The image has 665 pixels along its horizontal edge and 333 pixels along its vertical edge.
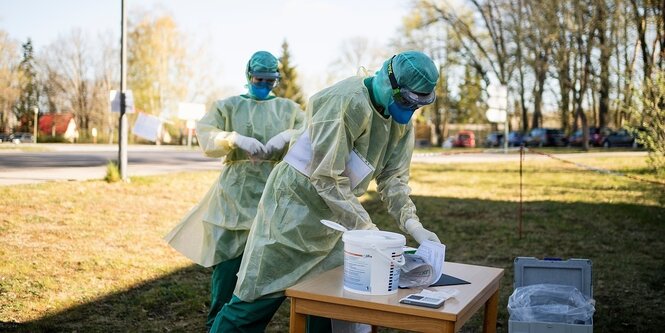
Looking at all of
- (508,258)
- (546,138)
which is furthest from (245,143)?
(546,138)

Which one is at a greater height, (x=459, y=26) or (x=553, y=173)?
(x=459, y=26)

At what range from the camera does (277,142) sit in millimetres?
3711

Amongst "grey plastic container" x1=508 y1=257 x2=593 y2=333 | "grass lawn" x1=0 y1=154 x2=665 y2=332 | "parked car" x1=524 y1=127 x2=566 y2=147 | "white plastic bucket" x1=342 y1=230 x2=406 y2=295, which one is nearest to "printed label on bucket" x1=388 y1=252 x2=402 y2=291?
"white plastic bucket" x1=342 y1=230 x2=406 y2=295

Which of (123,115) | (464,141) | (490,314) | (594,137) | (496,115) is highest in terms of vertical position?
(496,115)

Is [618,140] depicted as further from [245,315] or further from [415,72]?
[245,315]

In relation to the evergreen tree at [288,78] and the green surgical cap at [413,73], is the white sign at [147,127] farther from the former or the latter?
the evergreen tree at [288,78]

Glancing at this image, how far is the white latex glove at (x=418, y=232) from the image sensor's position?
2482mm

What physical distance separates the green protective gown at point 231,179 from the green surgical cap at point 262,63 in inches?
7.9

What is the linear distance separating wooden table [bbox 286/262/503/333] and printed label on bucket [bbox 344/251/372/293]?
29 millimetres

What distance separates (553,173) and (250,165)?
38.6 feet

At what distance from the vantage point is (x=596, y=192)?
11.0m

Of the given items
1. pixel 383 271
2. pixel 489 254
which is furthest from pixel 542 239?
pixel 383 271

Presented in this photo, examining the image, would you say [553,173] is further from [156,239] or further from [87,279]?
[87,279]

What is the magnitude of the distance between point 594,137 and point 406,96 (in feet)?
102
